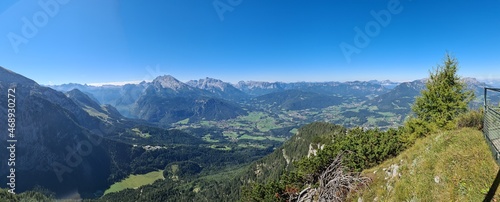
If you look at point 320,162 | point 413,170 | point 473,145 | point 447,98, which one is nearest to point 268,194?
point 320,162

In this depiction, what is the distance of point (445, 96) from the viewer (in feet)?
111

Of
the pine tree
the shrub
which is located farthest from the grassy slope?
the pine tree

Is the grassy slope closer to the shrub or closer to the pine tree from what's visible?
the shrub

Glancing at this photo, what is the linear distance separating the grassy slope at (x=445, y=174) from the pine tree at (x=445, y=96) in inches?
671

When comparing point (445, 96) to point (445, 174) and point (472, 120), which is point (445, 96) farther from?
point (445, 174)

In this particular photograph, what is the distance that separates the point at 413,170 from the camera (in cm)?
1672

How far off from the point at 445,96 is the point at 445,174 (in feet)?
83.7

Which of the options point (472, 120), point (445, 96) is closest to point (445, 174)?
point (472, 120)

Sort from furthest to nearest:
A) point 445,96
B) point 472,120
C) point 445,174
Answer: point 445,96, point 472,120, point 445,174

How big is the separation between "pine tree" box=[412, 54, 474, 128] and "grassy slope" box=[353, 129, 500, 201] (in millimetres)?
17033

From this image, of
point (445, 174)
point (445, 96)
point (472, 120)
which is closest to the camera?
point (445, 174)

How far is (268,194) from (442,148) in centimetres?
3506

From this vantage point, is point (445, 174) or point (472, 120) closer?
point (445, 174)

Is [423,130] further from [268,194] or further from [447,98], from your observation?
[268,194]
